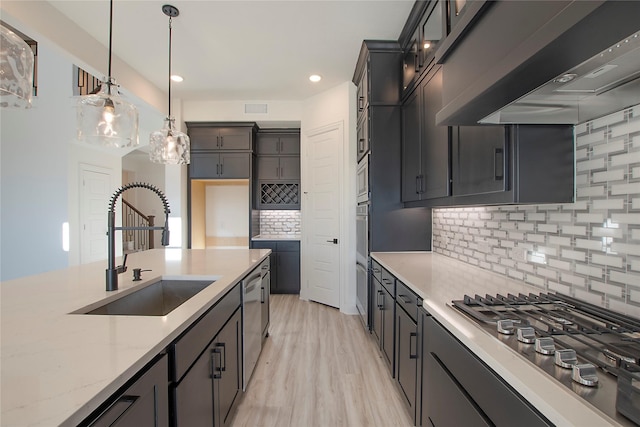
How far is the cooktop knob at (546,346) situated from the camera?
2.50 feet

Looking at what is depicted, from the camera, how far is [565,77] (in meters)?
0.84

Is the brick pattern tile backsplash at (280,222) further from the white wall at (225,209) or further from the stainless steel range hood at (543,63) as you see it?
the stainless steel range hood at (543,63)

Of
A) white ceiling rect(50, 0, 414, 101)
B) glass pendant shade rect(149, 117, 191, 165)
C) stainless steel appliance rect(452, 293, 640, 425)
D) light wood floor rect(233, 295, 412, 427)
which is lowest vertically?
light wood floor rect(233, 295, 412, 427)

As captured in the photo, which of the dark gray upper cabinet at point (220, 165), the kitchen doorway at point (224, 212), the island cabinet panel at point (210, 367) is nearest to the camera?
the island cabinet panel at point (210, 367)

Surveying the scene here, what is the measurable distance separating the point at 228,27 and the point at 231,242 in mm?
3586

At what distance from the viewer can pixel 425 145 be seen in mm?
2209

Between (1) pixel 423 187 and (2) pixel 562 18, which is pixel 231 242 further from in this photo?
(2) pixel 562 18

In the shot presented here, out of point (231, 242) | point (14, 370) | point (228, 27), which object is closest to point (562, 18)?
point (14, 370)

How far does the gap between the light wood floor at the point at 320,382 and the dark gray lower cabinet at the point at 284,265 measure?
1287 millimetres

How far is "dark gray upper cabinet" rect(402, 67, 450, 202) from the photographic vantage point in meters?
1.90

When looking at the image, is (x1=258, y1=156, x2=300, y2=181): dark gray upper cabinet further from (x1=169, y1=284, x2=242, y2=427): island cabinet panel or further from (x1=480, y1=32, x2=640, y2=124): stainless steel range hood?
(x1=480, y1=32, x2=640, y2=124): stainless steel range hood

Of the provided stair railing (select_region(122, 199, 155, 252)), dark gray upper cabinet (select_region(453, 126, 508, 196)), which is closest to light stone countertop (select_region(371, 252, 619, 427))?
dark gray upper cabinet (select_region(453, 126, 508, 196))

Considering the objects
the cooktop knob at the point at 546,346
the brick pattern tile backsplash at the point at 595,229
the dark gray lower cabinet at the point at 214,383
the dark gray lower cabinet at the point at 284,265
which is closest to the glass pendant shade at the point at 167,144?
the dark gray lower cabinet at the point at 214,383

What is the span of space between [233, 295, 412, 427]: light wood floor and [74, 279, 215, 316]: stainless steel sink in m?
0.87
